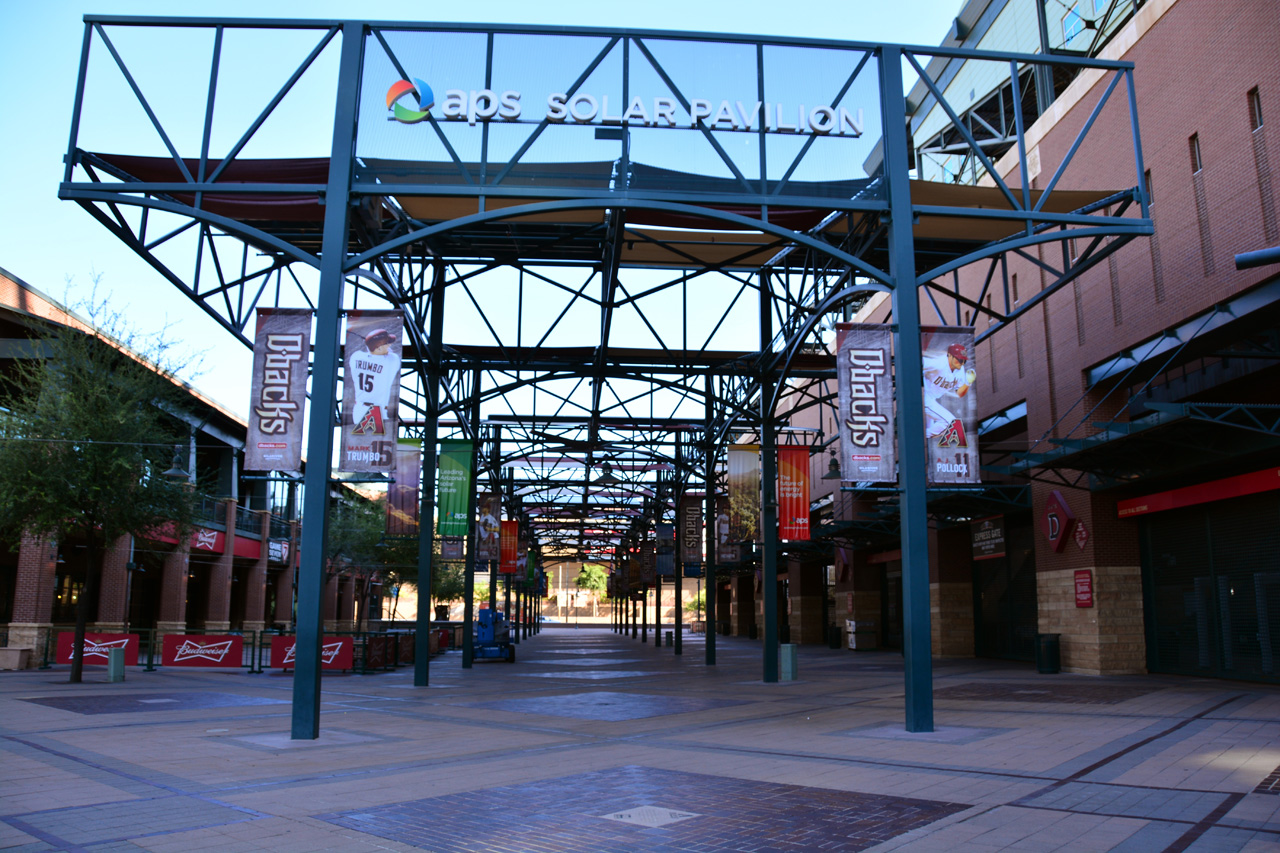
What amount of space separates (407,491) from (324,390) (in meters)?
10.6

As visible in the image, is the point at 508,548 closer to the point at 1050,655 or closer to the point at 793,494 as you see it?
the point at 793,494

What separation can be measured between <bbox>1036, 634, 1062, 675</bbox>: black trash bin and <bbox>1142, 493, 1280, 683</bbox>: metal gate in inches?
89.0

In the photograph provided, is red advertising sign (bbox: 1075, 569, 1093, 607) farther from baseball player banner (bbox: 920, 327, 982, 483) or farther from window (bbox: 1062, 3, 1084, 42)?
window (bbox: 1062, 3, 1084, 42)

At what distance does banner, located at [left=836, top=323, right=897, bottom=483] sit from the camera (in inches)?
562

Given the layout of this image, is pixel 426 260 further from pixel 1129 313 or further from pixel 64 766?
pixel 1129 313

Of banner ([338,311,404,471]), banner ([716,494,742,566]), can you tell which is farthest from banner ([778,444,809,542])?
banner ([338,311,404,471])

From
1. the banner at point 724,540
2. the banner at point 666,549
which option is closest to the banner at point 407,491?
the banner at point 724,540

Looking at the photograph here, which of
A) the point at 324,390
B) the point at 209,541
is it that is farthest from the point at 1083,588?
the point at 209,541

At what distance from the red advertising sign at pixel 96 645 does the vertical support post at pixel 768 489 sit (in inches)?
832

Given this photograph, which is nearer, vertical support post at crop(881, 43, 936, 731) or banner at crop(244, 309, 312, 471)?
vertical support post at crop(881, 43, 936, 731)

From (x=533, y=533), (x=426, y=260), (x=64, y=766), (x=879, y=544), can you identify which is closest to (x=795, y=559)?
(x=879, y=544)

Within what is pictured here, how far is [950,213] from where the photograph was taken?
572 inches

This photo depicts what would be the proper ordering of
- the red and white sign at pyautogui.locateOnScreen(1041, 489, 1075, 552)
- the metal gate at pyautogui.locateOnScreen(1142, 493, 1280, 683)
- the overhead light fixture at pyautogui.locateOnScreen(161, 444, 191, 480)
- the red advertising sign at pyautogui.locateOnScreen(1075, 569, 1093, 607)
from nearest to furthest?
1. the metal gate at pyautogui.locateOnScreen(1142, 493, 1280, 683)
2. the red advertising sign at pyautogui.locateOnScreen(1075, 569, 1093, 607)
3. the overhead light fixture at pyautogui.locateOnScreen(161, 444, 191, 480)
4. the red and white sign at pyautogui.locateOnScreen(1041, 489, 1075, 552)

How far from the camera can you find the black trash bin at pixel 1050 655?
2577 cm
